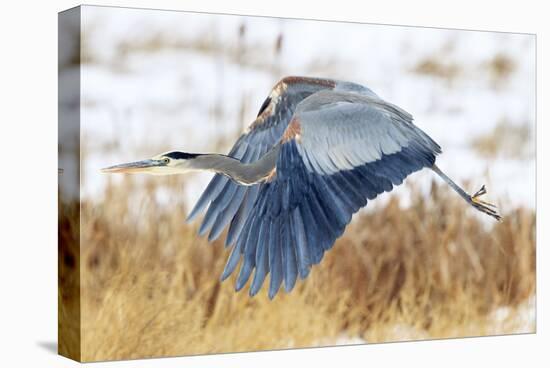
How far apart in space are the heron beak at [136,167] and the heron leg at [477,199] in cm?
166

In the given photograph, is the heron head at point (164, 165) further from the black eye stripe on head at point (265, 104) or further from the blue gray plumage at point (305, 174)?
the black eye stripe on head at point (265, 104)

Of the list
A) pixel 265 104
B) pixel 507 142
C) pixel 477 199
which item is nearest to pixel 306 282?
pixel 265 104

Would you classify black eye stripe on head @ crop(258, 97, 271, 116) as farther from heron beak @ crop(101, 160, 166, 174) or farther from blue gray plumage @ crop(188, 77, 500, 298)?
heron beak @ crop(101, 160, 166, 174)

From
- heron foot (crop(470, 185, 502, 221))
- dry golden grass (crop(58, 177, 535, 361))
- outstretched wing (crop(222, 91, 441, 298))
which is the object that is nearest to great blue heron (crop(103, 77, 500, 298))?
outstretched wing (crop(222, 91, 441, 298))

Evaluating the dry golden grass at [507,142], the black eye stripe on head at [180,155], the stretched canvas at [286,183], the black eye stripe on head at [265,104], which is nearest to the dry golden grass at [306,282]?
the stretched canvas at [286,183]

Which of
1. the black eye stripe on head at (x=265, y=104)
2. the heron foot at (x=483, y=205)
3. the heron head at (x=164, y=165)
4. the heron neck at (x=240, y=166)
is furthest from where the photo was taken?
the heron foot at (x=483, y=205)

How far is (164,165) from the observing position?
571 centimetres

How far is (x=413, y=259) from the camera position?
21.0 feet

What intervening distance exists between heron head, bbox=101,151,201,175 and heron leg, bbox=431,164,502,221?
4.85ft

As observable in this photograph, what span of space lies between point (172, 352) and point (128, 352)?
24cm

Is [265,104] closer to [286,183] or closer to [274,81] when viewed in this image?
[274,81]

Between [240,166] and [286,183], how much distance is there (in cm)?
50

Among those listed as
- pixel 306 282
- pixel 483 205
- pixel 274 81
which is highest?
pixel 274 81

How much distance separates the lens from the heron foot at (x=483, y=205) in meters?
6.55
